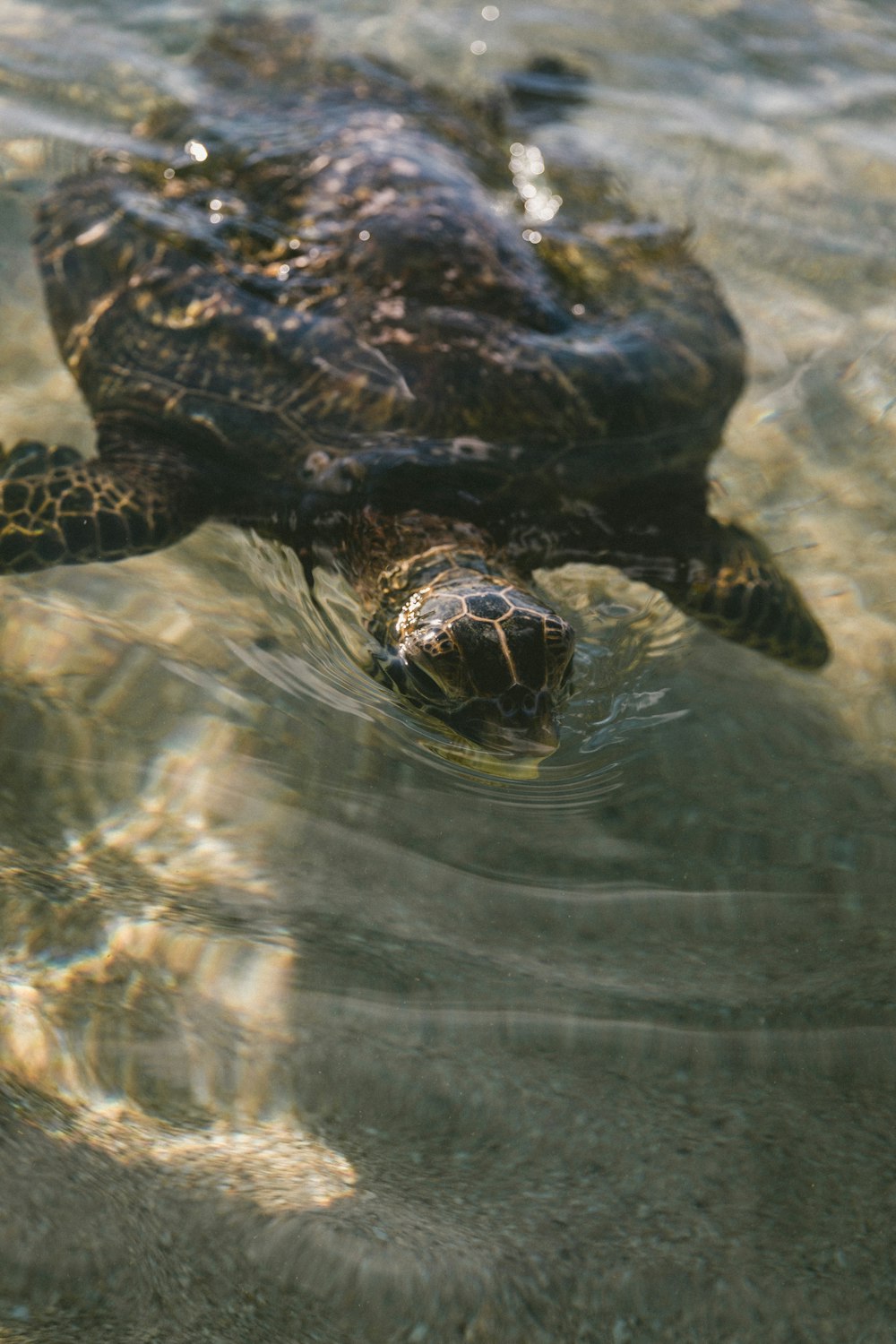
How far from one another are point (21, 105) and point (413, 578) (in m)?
4.65

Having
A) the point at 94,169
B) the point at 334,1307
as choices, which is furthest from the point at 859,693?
the point at 94,169

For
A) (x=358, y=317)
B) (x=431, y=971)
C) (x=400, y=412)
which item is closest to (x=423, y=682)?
(x=431, y=971)

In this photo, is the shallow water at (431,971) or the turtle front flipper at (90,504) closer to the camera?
the shallow water at (431,971)

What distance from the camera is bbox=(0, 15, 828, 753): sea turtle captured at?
3811 millimetres

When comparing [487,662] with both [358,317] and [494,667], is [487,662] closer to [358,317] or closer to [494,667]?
[494,667]

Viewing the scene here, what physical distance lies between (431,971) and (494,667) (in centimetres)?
93

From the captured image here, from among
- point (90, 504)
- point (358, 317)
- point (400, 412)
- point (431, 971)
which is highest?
point (358, 317)

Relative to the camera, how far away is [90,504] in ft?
12.9

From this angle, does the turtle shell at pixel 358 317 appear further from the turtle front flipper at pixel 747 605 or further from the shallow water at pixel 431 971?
the turtle front flipper at pixel 747 605

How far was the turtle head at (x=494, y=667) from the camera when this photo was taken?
131 inches

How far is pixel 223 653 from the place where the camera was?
3.66 m

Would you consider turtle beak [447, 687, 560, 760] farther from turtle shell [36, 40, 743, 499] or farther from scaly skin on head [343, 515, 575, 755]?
turtle shell [36, 40, 743, 499]

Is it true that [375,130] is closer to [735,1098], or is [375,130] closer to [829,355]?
[829,355]

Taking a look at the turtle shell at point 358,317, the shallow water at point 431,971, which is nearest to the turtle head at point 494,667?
the shallow water at point 431,971
